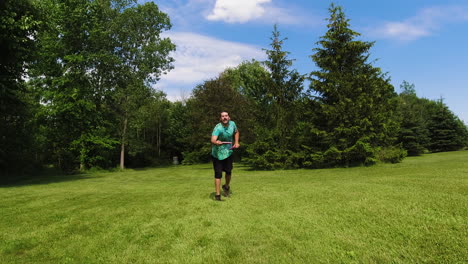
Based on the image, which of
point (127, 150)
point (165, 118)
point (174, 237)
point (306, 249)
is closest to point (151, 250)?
point (174, 237)

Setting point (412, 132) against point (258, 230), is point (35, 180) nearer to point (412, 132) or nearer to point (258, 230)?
point (258, 230)

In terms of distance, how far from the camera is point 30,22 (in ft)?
41.0

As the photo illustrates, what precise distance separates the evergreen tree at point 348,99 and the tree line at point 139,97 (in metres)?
→ 0.07

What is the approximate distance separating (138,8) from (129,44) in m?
4.12

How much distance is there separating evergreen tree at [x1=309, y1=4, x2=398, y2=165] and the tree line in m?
0.07

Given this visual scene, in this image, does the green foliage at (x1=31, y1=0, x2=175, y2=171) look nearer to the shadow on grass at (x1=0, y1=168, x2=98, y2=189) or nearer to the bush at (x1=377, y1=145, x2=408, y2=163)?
the shadow on grass at (x1=0, y1=168, x2=98, y2=189)

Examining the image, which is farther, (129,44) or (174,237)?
(129,44)

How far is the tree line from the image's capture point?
17.8 metres

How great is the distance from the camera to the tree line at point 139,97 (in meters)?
17.8

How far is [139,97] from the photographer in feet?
101

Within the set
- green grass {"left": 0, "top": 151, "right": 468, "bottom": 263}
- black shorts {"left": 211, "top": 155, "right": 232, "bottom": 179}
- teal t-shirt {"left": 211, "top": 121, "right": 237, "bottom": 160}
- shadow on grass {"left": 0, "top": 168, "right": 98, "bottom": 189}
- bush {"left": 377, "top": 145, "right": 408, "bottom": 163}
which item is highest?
teal t-shirt {"left": 211, "top": 121, "right": 237, "bottom": 160}

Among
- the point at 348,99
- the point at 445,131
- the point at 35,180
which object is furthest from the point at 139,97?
the point at 445,131

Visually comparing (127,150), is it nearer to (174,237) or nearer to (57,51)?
(57,51)

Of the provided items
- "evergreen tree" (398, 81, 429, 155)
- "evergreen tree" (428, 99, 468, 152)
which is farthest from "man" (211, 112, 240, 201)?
"evergreen tree" (428, 99, 468, 152)
